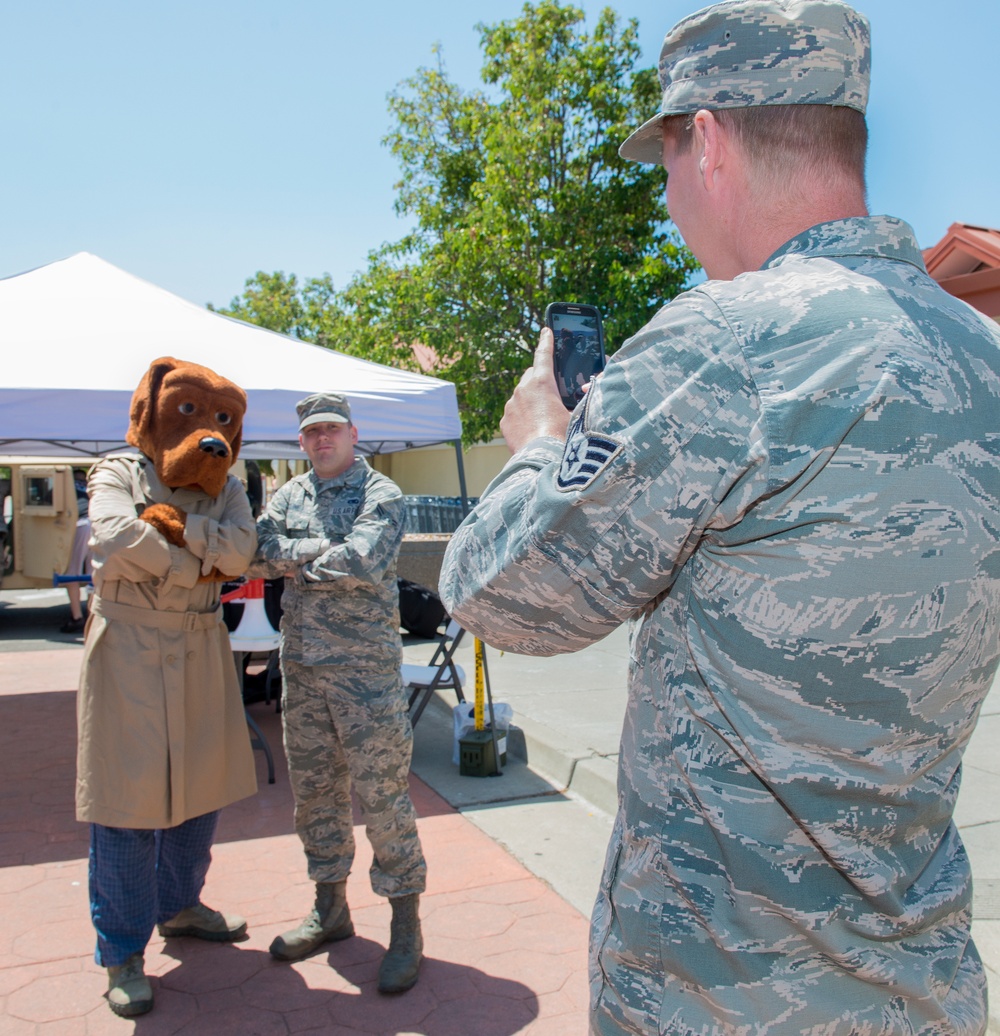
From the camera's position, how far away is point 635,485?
100cm

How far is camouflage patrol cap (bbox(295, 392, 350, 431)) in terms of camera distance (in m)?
3.79

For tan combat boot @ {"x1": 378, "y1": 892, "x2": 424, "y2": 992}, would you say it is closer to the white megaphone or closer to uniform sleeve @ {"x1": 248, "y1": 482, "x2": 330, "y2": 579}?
uniform sleeve @ {"x1": 248, "y1": 482, "x2": 330, "y2": 579}

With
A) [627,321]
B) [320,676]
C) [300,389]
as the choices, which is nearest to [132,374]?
[300,389]

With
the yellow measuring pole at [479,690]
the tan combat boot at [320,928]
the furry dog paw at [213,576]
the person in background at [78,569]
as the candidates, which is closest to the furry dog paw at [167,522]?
the furry dog paw at [213,576]

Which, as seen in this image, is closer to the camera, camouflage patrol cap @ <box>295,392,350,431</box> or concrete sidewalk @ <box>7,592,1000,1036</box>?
concrete sidewalk @ <box>7,592,1000,1036</box>

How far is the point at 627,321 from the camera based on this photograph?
12.6m

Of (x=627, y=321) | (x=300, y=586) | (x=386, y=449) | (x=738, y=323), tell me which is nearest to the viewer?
(x=738, y=323)

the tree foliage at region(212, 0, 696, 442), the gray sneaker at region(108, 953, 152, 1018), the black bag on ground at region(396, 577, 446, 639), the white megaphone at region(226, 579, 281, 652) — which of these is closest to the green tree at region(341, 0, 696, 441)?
the tree foliage at region(212, 0, 696, 442)

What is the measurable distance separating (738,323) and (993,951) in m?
2.92

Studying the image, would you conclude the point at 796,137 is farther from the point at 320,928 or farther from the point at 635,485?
the point at 320,928

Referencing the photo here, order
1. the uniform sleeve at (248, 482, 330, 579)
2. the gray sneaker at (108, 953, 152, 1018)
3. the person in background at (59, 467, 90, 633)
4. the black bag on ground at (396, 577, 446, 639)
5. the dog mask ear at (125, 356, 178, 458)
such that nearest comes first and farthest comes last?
the gray sneaker at (108, 953, 152, 1018) → the dog mask ear at (125, 356, 178, 458) → the uniform sleeve at (248, 482, 330, 579) → the black bag on ground at (396, 577, 446, 639) → the person in background at (59, 467, 90, 633)

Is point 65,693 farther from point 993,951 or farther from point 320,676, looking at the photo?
point 993,951

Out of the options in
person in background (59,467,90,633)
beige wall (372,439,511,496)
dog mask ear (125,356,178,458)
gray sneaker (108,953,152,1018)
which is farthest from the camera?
beige wall (372,439,511,496)

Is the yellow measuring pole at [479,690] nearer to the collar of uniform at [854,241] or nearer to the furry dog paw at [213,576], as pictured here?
the furry dog paw at [213,576]
